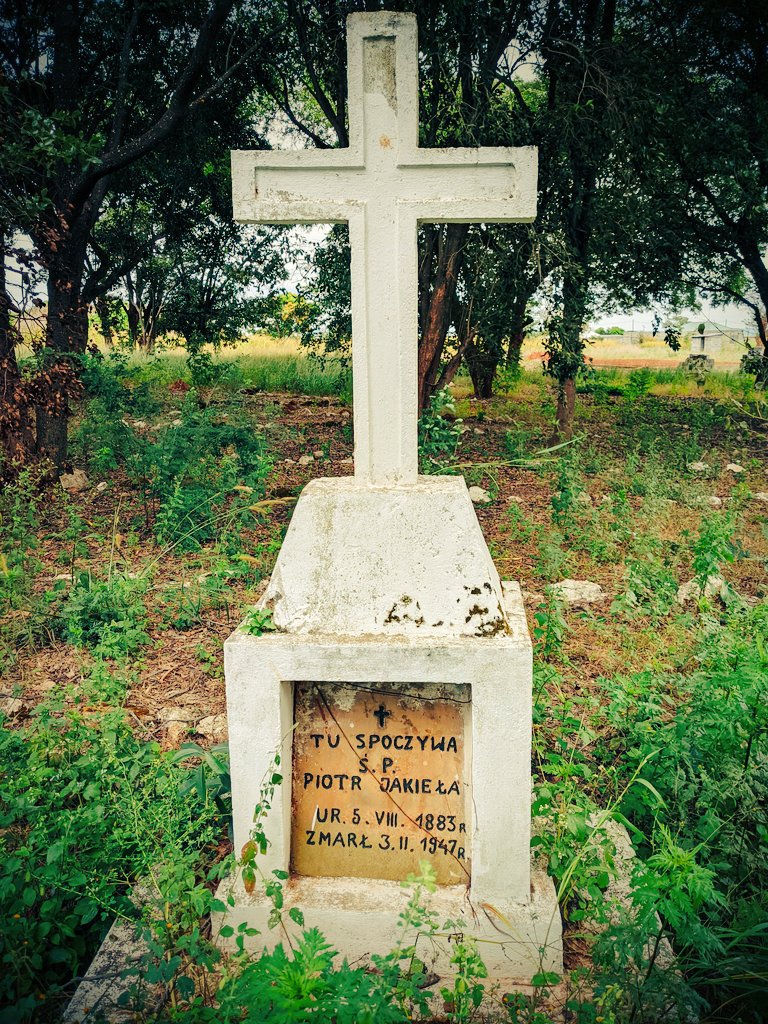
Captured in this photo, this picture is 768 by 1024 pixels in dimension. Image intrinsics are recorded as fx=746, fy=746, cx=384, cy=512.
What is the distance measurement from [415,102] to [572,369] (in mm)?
4652

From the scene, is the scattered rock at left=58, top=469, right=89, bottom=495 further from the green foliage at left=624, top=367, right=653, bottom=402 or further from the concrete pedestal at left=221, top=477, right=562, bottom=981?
the green foliage at left=624, top=367, right=653, bottom=402

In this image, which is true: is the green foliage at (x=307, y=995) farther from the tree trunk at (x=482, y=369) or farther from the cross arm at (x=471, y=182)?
the tree trunk at (x=482, y=369)

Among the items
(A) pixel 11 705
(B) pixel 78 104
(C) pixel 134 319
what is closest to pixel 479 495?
(A) pixel 11 705

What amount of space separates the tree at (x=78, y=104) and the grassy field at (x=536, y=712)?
3.03 ft

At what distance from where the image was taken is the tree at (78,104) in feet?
14.5

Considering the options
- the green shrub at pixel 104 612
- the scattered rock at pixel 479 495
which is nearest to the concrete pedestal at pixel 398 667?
the green shrub at pixel 104 612

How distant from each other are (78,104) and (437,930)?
7505 mm

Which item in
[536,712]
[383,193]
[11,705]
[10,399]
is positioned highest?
[383,193]

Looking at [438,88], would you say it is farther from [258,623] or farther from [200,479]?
[258,623]

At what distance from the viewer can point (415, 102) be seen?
6.82ft

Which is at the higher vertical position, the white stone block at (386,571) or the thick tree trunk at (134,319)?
the thick tree trunk at (134,319)

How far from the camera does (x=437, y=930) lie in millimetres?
2041

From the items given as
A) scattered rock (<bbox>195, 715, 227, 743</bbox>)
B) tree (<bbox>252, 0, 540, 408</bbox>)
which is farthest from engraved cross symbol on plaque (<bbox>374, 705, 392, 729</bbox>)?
tree (<bbox>252, 0, 540, 408</bbox>)

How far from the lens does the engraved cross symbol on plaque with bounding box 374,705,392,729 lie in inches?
86.7
